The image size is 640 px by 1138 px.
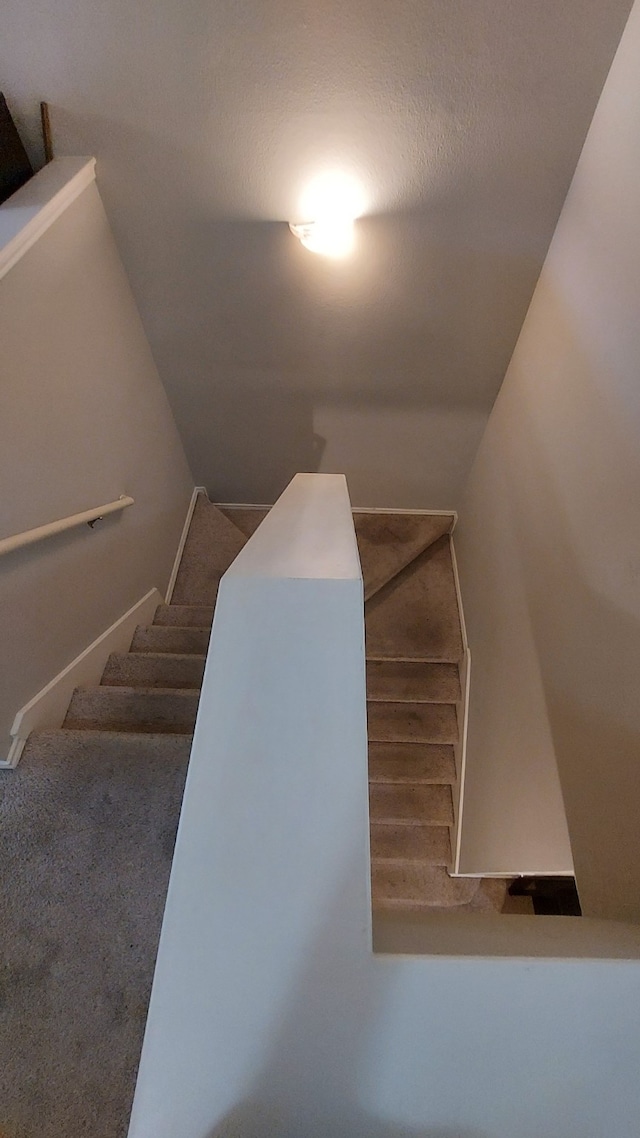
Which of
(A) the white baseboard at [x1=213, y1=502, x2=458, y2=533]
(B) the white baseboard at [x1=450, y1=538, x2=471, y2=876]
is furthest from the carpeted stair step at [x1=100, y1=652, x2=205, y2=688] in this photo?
(A) the white baseboard at [x1=213, y1=502, x2=458, y2=533]

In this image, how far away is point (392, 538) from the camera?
12.0 feet

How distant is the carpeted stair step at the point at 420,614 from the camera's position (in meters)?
3.27

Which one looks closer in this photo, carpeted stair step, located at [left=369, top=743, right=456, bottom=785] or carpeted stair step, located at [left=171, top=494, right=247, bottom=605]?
carpeted stair step, located at [left=369, top=743, right=456, bottom=785]

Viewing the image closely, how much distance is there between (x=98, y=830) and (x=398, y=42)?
2.48 metres

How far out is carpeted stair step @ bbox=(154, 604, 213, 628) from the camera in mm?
3066

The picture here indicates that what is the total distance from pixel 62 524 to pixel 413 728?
2104mm

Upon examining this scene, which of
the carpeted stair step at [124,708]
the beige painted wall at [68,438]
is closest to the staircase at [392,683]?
the carpeted stair step at [124,708]

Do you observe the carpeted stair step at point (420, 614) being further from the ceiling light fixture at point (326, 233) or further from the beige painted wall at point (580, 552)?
the ceiling light fixture at point (326, 233)

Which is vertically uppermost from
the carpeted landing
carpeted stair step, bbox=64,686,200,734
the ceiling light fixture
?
the ceiling light fixture

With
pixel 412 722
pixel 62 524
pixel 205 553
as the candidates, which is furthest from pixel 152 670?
pixel 412 722

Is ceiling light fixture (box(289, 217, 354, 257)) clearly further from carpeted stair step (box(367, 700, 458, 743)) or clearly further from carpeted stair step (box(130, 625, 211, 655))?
carpeted stair step (box(367, 700, 458, 743))

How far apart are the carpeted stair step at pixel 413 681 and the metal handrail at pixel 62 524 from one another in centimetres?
160

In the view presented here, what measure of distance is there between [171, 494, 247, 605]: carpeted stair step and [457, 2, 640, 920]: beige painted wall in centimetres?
170

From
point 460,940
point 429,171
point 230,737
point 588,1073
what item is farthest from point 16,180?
point 588,1073
